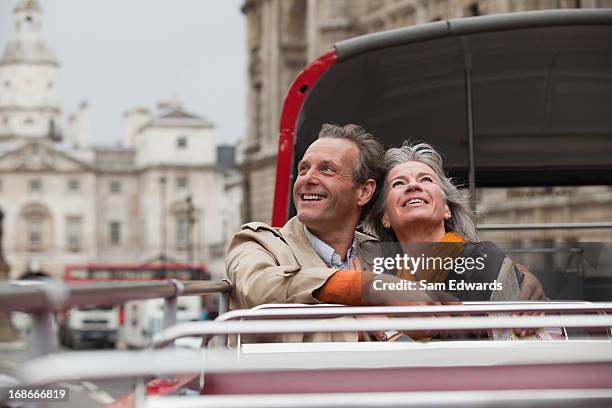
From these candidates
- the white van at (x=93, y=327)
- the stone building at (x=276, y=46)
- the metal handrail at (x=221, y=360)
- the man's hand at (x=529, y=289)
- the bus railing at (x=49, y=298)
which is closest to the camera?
the metal handrail at (x=221, y=360)

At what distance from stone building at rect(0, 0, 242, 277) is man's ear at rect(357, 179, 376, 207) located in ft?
300

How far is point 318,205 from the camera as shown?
4148 millimetres

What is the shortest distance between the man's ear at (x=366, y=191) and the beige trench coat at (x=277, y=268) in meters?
0.13

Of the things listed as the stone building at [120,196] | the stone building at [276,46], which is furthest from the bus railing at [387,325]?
the stone building at [120,196]

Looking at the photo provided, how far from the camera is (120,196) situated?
351ft

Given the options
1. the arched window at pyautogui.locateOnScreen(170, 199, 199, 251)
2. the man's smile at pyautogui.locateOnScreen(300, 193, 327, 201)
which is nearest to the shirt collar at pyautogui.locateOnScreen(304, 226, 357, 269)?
the man's smile at pyautogui.locateOnScreen(300, 193, 327, 201)

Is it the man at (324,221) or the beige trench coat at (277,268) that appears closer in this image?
the beige trench coat at (277,268)

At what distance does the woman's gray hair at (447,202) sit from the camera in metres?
4.19

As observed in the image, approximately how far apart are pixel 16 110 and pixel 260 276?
128104 millimetres

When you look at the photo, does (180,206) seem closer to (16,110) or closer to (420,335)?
(16,110)

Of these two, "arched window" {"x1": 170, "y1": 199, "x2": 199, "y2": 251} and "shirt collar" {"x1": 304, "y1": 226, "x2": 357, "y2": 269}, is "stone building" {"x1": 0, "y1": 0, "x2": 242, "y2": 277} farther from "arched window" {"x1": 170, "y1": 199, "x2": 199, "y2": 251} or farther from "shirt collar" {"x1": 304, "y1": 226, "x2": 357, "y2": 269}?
"shirt collar" {"x1": 304, "y1": 226, "x2": 357, "y2": 269}

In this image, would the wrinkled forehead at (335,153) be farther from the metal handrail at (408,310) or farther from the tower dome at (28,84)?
the tower dome at (28,84)

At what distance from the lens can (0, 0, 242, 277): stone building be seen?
4028 inches

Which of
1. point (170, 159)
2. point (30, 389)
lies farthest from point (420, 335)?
point (170, 159)
